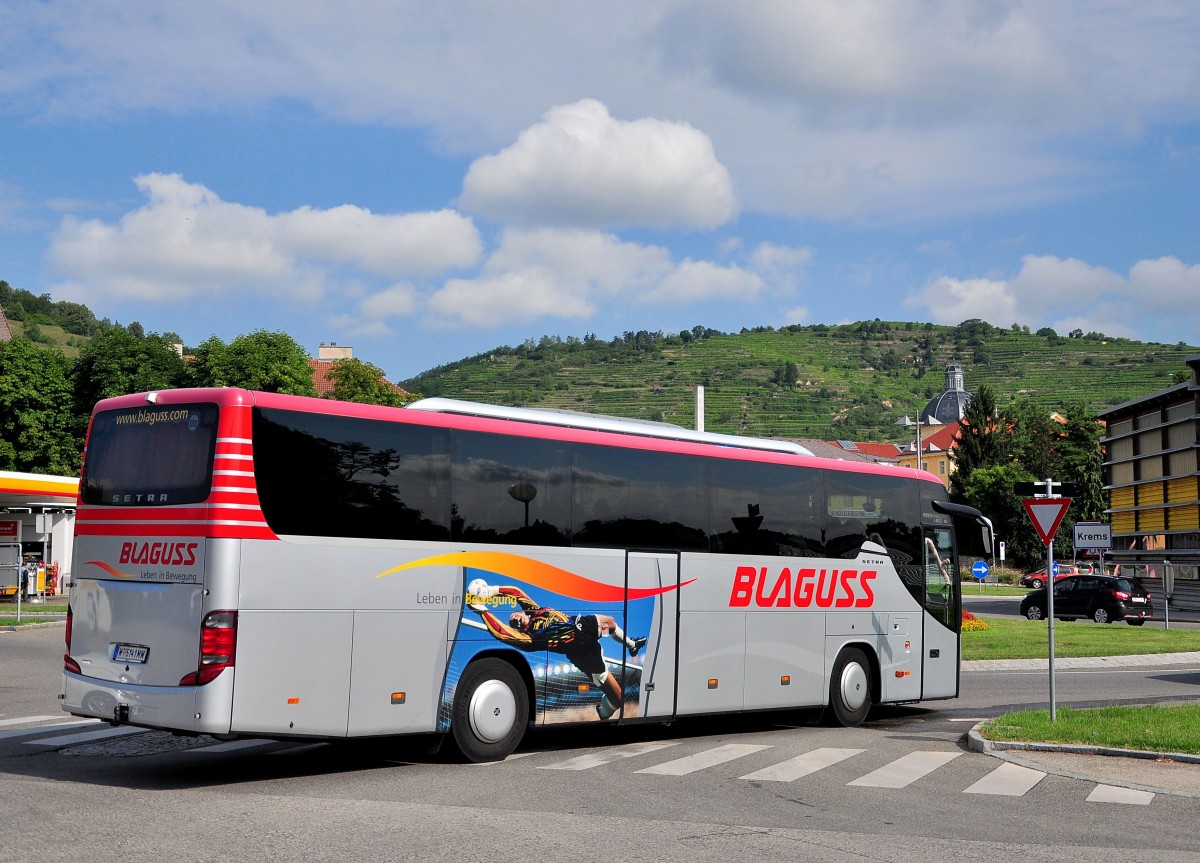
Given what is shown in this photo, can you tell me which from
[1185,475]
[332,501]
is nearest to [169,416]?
[332,501]

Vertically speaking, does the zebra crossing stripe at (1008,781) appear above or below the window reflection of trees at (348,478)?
below

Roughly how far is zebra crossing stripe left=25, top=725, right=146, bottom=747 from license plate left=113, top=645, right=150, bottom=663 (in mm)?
2654

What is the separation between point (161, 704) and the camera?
33.6 ft

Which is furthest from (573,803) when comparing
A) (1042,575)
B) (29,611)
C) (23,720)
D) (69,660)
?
(1042,575)

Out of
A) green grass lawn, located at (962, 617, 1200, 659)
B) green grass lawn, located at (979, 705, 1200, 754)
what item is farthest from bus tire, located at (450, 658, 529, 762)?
green grass lawn, located at (962, 617, 1200, 659)

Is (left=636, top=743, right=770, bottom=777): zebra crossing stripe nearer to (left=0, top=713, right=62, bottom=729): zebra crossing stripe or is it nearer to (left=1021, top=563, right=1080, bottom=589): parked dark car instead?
(left=0, top=713, right=62, bottom=729): zebra crossing stripe

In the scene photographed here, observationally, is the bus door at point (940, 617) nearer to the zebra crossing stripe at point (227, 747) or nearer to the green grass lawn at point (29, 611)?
the zebra crossing stripe at point (227, 747)

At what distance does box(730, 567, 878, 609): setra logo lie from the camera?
583 inches

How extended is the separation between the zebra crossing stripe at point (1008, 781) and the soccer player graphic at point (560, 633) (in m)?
3.81

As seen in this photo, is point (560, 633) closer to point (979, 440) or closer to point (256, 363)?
point (256, 363)

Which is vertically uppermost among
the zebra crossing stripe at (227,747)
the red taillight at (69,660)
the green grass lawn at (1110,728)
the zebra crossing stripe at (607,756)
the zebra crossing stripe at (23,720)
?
the red taillight at (69,660)

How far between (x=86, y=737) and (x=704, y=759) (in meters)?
6.50

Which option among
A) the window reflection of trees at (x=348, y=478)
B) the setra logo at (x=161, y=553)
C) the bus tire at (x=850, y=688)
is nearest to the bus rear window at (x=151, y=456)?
the setra logo at (x=161, y=553)

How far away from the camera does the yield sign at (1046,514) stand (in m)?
15.0
